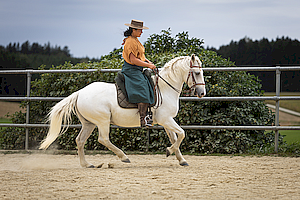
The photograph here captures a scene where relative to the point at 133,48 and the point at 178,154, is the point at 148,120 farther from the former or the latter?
the point at 133,48

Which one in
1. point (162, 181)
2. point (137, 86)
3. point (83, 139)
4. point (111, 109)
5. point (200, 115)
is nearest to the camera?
point (162, 181)

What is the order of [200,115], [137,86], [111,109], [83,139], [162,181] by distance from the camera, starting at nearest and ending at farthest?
[162,181] < [137,86] < [111,109] < [83,139] < [200,115]

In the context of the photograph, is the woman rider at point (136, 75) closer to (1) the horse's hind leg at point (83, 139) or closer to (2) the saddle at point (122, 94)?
(2) the saddle at point (122, 94)

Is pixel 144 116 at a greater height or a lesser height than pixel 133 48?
lesser

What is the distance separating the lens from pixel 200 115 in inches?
271

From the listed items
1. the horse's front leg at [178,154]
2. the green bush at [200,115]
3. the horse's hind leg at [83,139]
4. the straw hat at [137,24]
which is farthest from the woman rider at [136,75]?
the green bush at [200,115]

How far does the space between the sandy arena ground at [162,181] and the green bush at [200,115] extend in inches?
40.2

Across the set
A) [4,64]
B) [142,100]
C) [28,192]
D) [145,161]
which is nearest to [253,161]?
[145,161]

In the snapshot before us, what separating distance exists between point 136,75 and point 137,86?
20cm

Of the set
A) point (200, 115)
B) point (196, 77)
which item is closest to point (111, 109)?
point (196, 77)

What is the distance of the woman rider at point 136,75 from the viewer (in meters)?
5.01

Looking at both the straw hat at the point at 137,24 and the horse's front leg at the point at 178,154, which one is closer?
the straw hat at the point at 137,24

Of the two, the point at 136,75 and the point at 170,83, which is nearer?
the point at 136,75

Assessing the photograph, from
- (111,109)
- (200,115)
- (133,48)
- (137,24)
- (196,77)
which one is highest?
(137,24)
